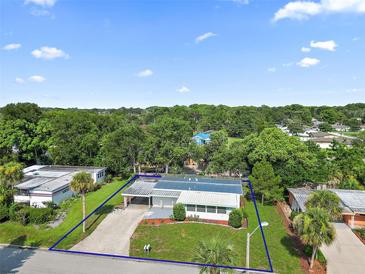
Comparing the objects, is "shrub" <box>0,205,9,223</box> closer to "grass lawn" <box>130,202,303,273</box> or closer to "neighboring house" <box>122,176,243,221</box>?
"neighboring house" <box>122,176,243,221</box>

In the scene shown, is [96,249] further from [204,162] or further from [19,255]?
[204,162]

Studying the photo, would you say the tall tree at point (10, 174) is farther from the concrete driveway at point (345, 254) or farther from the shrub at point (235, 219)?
the concrete driveway at point (345, 254)

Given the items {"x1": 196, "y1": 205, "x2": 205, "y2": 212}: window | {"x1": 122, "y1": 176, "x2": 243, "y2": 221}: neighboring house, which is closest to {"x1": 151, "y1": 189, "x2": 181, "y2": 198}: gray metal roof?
{"x1": 122, "y1": 176, "x2": 243, "y2": 221}: neighboring house

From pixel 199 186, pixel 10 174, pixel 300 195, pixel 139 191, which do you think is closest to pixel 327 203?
pixel 300 195

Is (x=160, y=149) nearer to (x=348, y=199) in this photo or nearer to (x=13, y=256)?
(x=13, y=256)

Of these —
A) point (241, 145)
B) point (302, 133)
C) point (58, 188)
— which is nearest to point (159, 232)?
point (58, 188)
